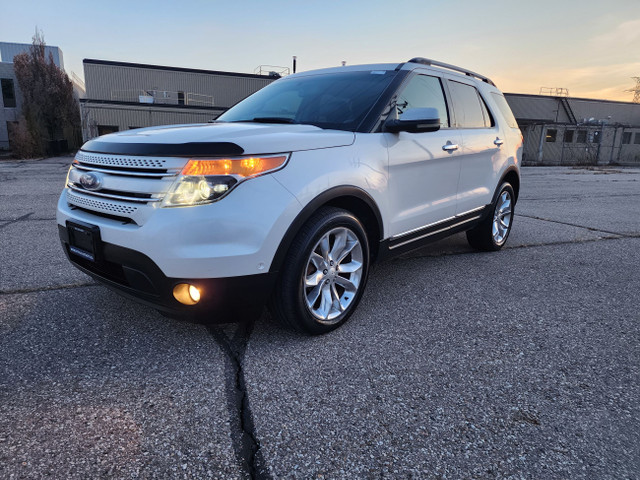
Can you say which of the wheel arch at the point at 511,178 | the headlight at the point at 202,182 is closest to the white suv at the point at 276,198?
the headlight at the point at 202,182

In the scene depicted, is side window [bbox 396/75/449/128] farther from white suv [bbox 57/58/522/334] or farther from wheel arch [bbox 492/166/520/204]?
wheel arch [bbox 492/166/520/204]

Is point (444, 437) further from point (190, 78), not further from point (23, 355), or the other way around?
point (190, 78)

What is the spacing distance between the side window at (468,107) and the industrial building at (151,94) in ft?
81.9

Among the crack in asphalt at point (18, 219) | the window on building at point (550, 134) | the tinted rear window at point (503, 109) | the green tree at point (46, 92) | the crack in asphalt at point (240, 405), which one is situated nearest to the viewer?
the crack in asphalt at point (240, 405)

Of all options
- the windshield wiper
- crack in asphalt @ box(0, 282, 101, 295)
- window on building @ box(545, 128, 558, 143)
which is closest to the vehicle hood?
the windshield wiper

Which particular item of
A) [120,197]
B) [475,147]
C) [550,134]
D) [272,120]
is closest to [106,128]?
[272,120]

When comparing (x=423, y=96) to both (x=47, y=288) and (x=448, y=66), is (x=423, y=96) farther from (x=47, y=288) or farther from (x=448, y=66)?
(x=47, y=288)

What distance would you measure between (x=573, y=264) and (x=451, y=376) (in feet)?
9.79

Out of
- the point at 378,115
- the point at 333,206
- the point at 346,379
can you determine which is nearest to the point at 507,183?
the point at 378,115

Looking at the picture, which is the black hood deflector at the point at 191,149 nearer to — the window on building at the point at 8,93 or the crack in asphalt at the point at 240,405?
the crack in asphalt at the point at 240,405

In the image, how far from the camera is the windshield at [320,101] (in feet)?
10.6

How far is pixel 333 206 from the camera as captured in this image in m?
2.91

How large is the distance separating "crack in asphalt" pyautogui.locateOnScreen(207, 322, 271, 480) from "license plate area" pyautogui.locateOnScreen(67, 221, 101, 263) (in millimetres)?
851

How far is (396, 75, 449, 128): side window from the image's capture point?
3434 millimetres
